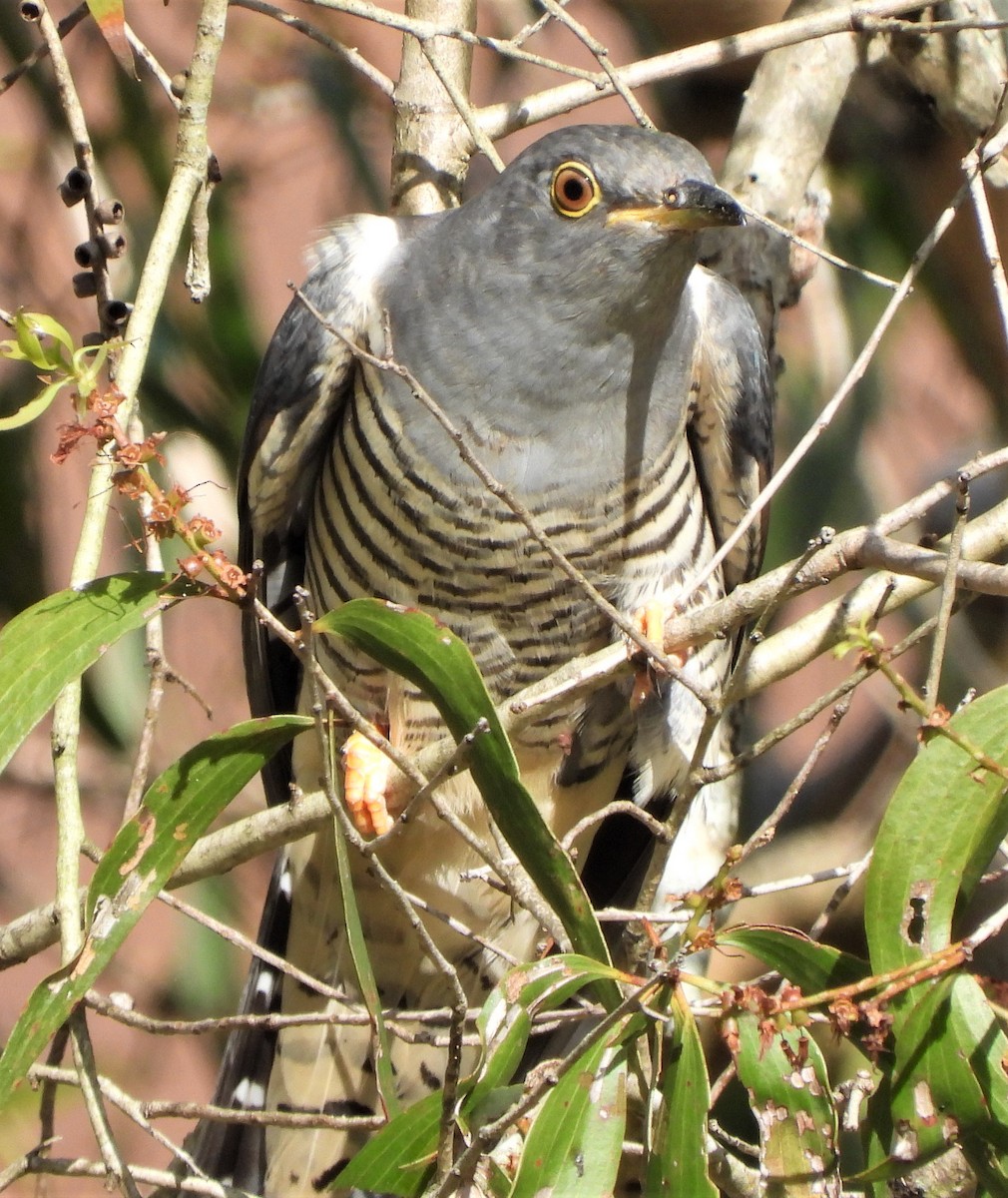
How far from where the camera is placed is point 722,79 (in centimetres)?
359

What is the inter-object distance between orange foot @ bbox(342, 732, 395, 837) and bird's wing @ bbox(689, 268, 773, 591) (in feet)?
2.29

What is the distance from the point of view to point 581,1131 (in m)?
1.37

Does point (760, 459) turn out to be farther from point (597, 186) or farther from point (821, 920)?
point (821, 920)

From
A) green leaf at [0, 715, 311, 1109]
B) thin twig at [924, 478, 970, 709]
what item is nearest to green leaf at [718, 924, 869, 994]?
thin twig at [924, 478, 970, 709]

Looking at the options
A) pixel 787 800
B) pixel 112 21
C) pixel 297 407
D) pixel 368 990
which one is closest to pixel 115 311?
pixel 112 21

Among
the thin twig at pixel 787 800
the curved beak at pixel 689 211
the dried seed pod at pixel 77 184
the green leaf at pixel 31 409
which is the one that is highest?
the dried seed pod at pixel 77 184

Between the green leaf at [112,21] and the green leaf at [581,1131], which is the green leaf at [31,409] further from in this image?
the green leaf at [581,1131]

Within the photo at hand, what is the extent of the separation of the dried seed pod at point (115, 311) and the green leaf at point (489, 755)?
616 millimetres

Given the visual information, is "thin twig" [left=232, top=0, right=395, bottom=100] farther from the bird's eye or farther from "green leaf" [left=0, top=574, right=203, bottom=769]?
"green leaf" [left=0, top=574, right=203, bottom=769]

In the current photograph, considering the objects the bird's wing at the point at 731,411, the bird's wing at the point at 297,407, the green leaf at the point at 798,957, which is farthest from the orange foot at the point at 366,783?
the green leaf at the point at 798,957

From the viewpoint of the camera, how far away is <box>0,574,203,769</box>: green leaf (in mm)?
1478

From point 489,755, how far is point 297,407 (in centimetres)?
121

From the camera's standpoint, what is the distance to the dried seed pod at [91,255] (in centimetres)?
190

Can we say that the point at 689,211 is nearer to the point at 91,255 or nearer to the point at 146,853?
the point at 91,255
